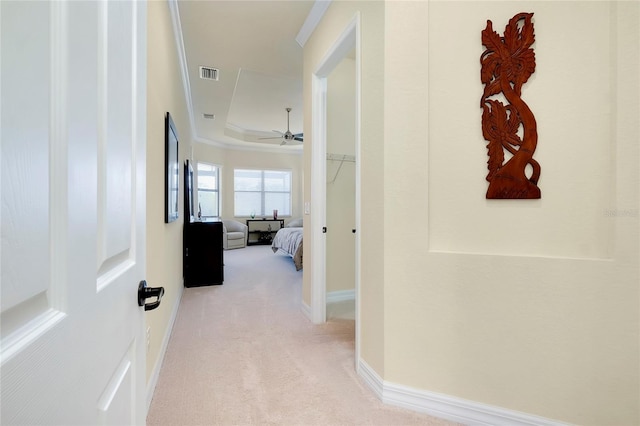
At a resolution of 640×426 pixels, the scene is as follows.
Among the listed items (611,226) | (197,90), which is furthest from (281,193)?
(611,226)

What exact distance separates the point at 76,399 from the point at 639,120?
204 centimetres

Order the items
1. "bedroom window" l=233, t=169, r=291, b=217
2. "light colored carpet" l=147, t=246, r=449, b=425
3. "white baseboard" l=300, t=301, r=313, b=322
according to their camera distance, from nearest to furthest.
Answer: "light colored carpet" l=147, t=246, r=449, b=425
"white baseboard" l=300, t=301, r=313, b=322
"bedroom window" l=233, t=169, r=291, b=217

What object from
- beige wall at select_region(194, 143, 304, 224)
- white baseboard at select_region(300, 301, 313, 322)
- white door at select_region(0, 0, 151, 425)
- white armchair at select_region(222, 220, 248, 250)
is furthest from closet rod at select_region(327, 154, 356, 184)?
beige wall at select_region(194, 143, 304, 224)

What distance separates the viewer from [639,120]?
4.13ft

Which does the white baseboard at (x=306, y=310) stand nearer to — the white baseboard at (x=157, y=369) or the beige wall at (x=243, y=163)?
the white baseboard at (x=157, y=369)

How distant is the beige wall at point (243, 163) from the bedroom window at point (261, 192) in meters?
0.14

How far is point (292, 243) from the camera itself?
216 inches

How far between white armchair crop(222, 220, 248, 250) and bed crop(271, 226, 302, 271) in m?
1.67

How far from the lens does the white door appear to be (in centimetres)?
33

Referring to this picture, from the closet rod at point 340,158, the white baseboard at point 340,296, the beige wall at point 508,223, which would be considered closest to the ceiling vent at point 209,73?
the closet rod at point 340,158

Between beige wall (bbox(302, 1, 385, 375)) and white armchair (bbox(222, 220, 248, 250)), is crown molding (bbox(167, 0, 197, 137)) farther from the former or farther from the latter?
white armchair (bbox(222, 220, 248, 250))

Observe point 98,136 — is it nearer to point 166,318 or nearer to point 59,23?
point 59,23

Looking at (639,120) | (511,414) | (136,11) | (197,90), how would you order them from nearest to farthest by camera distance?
A: (136,11)
(639,120)
(511,414)
(197,90)

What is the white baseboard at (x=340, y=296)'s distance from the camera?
341 cm
